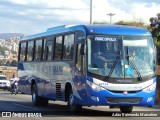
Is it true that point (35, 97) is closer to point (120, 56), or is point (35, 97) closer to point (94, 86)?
point (94, 86)

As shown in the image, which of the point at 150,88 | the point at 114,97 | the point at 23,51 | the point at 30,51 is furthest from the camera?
the point at 23,51

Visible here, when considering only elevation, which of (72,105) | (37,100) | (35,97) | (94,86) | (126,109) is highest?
(94,86)

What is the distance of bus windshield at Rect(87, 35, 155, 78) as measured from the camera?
16234 millimetres

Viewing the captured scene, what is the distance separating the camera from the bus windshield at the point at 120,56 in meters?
16.2

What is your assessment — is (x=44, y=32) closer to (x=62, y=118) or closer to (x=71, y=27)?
(x=71, y=27)

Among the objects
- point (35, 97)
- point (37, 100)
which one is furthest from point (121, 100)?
point (35, 97)

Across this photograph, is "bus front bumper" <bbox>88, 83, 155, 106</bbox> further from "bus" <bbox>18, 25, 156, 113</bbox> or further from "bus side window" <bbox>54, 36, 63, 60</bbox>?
"bus side window" <bbox>54, 36, 63, 60</bbox>

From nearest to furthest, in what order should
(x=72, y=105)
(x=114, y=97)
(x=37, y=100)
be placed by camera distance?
(x=114, y=97) < (x=72, y=105) < (x=37, y=100)

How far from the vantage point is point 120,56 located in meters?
16.4

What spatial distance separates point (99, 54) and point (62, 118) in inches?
98.5

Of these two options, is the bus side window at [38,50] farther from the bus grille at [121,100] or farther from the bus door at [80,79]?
the bus grille at [121,100]

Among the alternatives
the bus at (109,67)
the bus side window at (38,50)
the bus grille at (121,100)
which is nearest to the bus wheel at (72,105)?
the bus at (109,67)

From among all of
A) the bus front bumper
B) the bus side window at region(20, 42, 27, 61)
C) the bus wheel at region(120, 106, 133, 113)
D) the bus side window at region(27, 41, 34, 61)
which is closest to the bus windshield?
the bus front bumper

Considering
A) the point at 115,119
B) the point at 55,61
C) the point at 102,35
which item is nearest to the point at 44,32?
the point at 55,61
